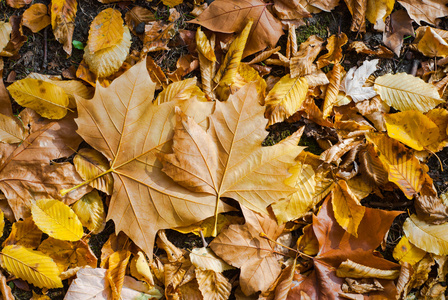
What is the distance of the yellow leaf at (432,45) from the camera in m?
1.96

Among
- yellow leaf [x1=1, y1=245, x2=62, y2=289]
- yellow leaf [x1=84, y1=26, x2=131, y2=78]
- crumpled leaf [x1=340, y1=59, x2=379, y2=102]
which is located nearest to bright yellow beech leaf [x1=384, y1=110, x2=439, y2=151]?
crumpled leaf [x1=340, y1=59, x2=379, y2=102]

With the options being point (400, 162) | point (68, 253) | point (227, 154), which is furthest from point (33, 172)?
point (400, 162)

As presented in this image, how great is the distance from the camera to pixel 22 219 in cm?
175

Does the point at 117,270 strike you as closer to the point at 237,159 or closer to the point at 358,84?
the point at 237,159

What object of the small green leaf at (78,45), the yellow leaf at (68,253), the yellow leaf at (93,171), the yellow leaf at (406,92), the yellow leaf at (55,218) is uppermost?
the small green leaf at (78,45)

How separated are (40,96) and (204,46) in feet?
2.95

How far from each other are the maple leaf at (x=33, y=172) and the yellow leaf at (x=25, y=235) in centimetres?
4

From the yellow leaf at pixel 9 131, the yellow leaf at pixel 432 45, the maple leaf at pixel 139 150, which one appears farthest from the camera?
the yellow leaf at pixel 432 45

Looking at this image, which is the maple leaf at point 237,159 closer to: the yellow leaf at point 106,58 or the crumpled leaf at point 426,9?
the yellow leaf at point 106,58

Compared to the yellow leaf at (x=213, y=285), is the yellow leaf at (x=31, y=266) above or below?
above

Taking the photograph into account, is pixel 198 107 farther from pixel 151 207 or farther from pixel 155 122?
pixel 151 207

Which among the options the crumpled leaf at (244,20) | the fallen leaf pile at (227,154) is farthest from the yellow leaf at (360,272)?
the crumpled leaf at (244,20)

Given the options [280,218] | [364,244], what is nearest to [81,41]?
[280,218]

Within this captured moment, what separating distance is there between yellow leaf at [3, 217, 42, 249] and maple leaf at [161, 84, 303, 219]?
790 mm
